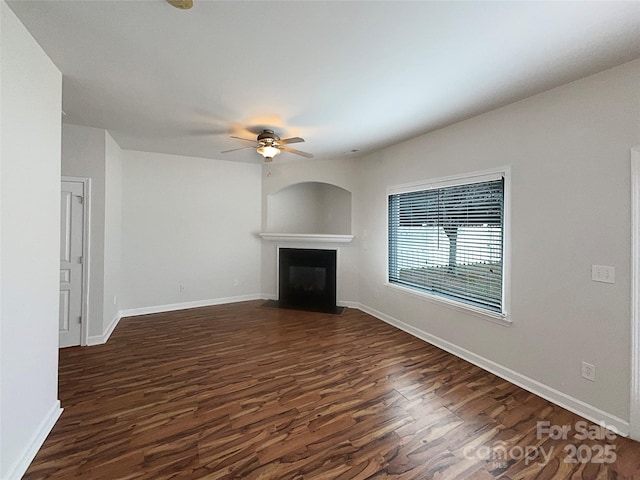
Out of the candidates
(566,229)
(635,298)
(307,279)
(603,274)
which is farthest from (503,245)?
(307,279)

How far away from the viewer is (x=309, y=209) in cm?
604

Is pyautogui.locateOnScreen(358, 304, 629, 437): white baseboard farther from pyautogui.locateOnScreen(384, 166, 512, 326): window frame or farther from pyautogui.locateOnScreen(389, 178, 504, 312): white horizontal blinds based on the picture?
pyautogui.locateOnScreen(389, 178, 504, 312): white horizontal blinds

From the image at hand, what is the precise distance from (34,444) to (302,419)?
1.71 meters

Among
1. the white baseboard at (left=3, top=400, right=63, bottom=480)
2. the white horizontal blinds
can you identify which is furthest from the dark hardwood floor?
the white horizontal blinds

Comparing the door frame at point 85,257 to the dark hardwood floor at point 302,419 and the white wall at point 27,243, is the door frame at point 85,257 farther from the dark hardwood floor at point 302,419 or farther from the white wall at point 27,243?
the white wall at point 27,243

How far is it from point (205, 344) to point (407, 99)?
3554 mm

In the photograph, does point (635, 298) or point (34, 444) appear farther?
point (635, 298)

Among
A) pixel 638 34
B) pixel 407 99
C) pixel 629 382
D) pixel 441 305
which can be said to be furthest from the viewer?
pixel 441 305

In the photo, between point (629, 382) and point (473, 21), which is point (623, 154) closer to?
point (473, 21)

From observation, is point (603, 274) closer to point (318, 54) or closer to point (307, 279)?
point (318, 54)

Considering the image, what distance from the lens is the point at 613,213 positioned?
6.63ft

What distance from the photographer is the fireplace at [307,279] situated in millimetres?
5137

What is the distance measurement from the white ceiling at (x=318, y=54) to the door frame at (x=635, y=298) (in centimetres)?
83

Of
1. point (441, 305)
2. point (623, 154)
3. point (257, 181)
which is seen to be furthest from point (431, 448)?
point (257, 181)
